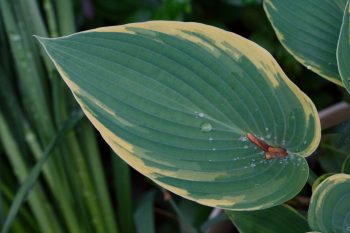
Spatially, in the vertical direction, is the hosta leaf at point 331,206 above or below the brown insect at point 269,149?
below

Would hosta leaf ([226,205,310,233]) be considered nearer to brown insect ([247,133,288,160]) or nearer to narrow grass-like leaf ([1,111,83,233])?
brown insect ([247,133,288,160])

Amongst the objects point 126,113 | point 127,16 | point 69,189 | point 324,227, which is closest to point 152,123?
point 126,113

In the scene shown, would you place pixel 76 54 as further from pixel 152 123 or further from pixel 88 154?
pixel 88 154

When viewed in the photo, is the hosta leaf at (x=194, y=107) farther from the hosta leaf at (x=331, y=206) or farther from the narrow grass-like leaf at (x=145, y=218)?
the narrow grass-like leaf at (x=145, y=218)

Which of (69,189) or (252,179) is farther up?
(252,179)

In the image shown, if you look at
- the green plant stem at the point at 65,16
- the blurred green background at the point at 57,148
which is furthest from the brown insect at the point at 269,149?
the green plant stem at the point at 65,16
